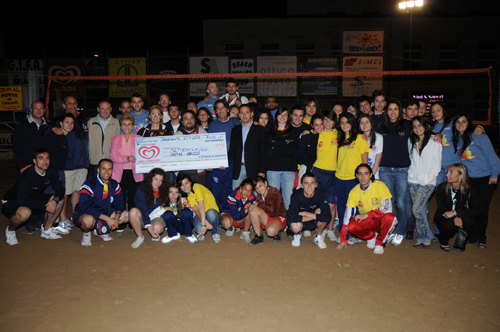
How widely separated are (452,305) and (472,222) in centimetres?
207

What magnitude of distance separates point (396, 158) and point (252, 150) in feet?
7.50

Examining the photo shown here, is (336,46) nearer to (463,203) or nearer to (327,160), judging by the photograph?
(327,160)

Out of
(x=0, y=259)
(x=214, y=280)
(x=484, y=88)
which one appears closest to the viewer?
(x=214, y=280)

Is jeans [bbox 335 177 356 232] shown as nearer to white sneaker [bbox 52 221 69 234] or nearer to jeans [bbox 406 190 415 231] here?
jeans [bbox 406 190 415 231]

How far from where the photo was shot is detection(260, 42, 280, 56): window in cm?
2506

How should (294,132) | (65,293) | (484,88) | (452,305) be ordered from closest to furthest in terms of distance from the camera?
(452,305)
(65,293)
(294,132)
(484,88)

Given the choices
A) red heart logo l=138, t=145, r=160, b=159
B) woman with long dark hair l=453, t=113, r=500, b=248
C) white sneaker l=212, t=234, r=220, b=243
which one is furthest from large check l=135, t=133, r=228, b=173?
woman with long dark hair l=453, t=113, r=500, b=248

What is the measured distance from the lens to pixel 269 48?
25141 millimetres

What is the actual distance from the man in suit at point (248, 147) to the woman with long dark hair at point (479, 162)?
303cm

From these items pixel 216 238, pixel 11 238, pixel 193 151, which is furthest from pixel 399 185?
pixel 11 238

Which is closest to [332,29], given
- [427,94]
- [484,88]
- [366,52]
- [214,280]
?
[366,52]

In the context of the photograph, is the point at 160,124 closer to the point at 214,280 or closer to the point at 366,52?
the point at 214,280

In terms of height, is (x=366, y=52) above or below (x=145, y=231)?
above

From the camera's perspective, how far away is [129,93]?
21.7 m
